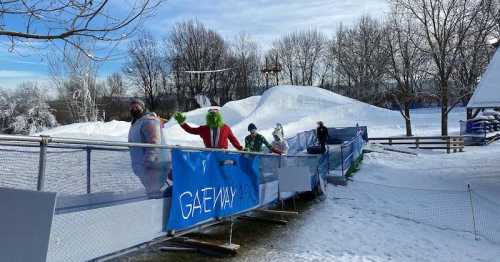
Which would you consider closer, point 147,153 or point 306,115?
point 147,153

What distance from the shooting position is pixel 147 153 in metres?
5.22

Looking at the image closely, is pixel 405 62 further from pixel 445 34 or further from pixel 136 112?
pixel 136 112

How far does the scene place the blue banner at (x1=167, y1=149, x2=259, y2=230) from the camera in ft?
18.9

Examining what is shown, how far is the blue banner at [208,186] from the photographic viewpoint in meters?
5.75

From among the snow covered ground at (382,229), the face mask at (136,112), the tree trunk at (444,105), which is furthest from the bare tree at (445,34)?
the face mask at (136,112)

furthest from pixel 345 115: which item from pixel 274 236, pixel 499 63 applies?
pixel 274 236

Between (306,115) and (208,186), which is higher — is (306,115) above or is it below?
above

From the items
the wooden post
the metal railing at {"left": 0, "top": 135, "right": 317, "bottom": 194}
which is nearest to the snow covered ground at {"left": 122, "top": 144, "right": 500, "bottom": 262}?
the metal railing at {"left": 0, "top": 135, "right": 317, "bottom": 194}

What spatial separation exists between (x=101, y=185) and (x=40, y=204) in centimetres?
116

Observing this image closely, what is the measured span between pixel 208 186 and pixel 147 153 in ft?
4.78

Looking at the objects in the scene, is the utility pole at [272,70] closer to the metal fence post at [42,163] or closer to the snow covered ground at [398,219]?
the snow covered ground at [398,219]

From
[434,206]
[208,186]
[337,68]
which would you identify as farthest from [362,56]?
[208,186]

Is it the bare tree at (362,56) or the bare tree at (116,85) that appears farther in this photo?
the bare tree at (116,85)

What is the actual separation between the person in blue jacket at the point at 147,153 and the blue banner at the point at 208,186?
0.70 feet
